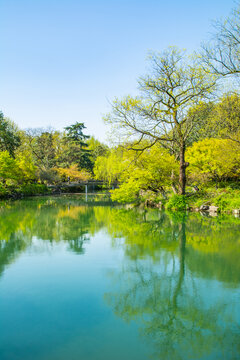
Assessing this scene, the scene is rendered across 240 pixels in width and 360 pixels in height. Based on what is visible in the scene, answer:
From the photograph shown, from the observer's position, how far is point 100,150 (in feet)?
157

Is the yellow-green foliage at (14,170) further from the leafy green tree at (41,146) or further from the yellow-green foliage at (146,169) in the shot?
the yellow-green foliage at (146,169)

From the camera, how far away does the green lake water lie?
282 centimetres

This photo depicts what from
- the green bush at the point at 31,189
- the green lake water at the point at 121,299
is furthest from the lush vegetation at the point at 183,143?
the green bush at the point at 31,189

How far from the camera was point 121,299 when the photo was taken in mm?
3930

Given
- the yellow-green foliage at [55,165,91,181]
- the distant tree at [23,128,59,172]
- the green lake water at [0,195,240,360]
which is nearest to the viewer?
the green lake water at [0,195,240,360]

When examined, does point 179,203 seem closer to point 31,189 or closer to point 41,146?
point 31,189

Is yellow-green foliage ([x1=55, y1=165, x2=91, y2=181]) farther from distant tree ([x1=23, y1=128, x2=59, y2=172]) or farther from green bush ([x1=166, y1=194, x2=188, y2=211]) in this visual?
green bush ([x1=166, y1=194, x2=188, y2=211])

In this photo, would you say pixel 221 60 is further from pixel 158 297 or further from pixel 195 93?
pixel 158 297

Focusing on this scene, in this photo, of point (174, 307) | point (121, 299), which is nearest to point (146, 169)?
point (121, 299)

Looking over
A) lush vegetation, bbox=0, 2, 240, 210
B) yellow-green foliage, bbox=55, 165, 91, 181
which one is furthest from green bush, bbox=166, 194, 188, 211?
yellow-green foliage, bbox=55, 165, 91, 181

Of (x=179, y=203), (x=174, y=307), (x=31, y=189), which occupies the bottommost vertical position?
(x=174, y=307)

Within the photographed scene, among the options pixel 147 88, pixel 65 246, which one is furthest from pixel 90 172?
pixel 65 246

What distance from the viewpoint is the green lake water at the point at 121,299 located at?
111 inches

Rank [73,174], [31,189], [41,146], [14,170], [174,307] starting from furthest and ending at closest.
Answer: [41,146]
[73,174]
[31,189]
[14,170]
[174,307]
